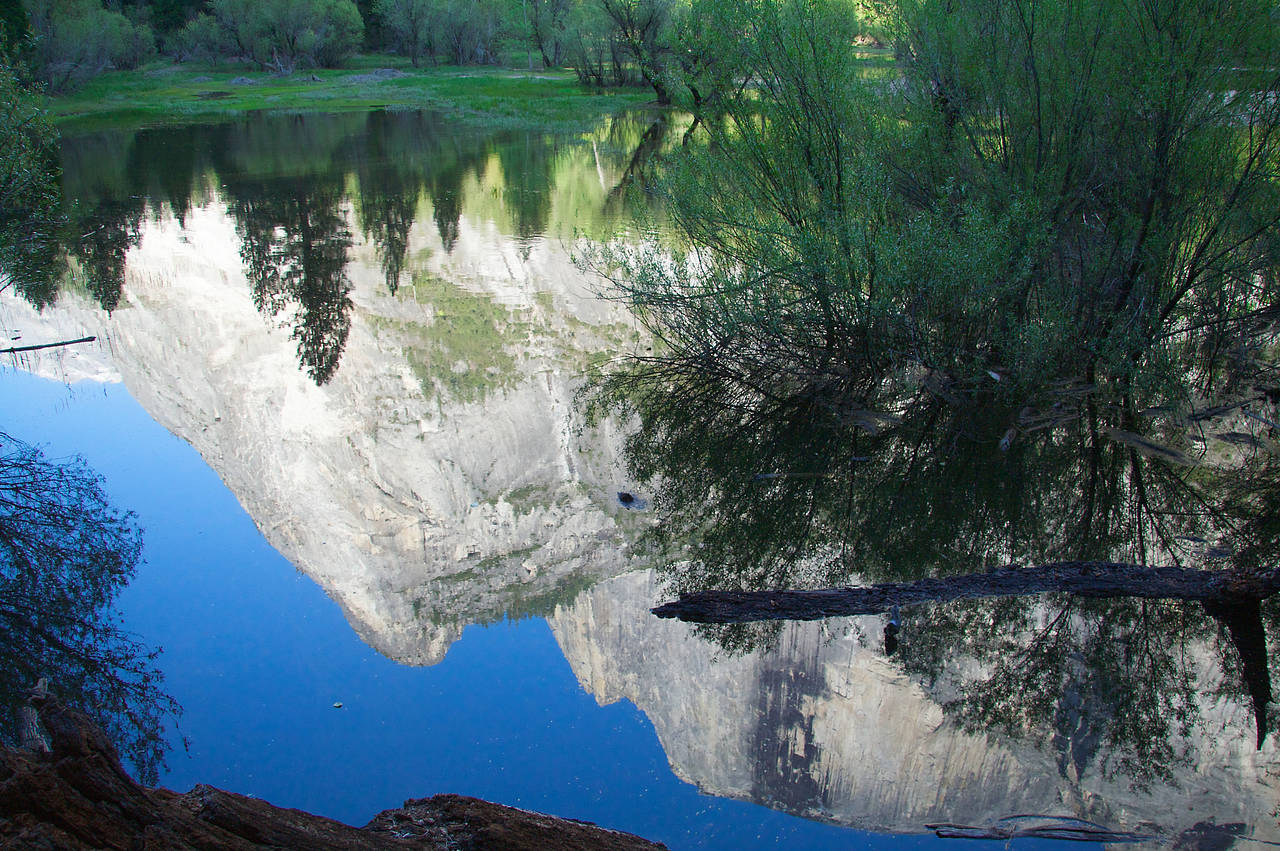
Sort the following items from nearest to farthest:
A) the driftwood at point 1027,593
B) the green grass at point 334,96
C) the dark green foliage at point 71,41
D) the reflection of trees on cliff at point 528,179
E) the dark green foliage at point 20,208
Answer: the driftwood at point 1027,593, the dark green foliage at point 20,208, the reflection of trees on cliff at point 528,179, the green grass at point 334,96, the dark green foliage at point 71,41

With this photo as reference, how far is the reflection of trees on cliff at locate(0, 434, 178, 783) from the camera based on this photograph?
456 centimetres

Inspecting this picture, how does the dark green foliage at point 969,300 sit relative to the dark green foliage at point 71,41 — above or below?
below

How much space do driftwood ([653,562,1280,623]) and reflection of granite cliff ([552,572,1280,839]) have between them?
0.35 feet

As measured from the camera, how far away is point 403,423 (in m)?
8.58

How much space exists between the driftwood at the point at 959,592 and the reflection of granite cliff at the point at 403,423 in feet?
3.78

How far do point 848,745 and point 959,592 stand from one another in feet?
4.21

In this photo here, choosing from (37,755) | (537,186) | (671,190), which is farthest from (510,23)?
(37,755)

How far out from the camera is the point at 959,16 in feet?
29.3

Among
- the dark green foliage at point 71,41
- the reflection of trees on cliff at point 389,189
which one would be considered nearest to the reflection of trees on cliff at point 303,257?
the reflection of trees on cliff at point 389,189

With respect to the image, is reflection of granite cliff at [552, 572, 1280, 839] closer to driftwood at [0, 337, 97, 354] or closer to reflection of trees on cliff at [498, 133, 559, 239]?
driftwood at [0, 337, 97, 354]

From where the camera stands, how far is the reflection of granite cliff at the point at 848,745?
4086mm

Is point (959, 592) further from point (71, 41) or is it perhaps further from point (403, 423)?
point (71, 41)

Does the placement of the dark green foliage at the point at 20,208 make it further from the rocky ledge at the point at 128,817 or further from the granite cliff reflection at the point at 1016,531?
the rocky ledge at the point at 128,817

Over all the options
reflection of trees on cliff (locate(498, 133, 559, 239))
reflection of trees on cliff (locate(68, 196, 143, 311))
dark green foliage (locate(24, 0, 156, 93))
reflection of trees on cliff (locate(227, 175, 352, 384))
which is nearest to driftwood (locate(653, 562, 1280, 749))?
reflection of trees on cliff (locate(227, 175, 352, 384))
